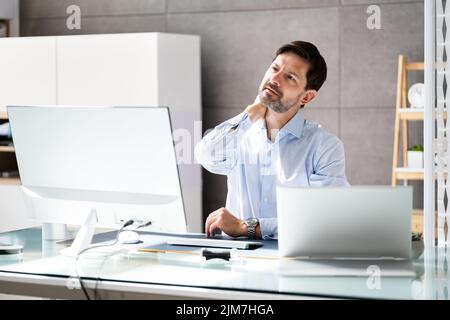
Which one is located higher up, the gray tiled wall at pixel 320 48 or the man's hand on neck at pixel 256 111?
the gray tiled wall at pixel 320 48

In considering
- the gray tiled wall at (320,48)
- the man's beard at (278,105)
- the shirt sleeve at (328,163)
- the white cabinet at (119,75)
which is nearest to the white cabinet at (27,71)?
the white cabinet at (119,75)

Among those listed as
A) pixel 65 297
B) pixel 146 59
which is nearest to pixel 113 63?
pixel 146 59

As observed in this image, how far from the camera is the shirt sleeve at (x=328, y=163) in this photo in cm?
325

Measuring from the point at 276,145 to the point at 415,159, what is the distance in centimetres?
184

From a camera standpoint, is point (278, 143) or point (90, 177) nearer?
point (90, 177)

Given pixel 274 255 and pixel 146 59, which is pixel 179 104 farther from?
pixel 274 255

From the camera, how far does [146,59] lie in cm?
528

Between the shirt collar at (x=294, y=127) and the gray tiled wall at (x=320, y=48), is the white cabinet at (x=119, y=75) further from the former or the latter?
the shirt collar at (x=294, y=127)

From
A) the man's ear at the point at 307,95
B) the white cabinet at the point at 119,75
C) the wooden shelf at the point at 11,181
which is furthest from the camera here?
the wooden shelf at the point at 11,181

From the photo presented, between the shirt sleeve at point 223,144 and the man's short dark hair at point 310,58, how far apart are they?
1.18 feet

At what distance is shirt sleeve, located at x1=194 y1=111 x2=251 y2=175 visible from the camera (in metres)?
3.29

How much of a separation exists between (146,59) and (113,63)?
242 millimetres

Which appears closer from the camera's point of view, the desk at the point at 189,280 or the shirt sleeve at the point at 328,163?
the desk at the point at 189,280

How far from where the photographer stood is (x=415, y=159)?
4.98 metres
